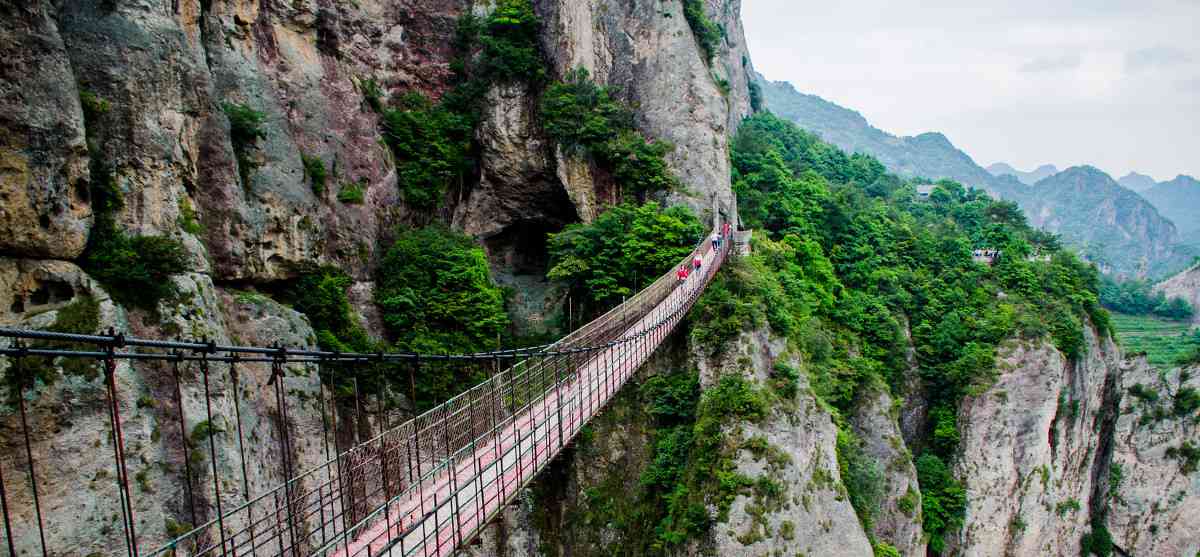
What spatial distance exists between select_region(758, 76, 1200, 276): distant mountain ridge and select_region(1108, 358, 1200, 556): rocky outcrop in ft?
194

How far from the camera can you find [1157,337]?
147ft

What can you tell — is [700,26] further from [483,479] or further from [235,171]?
[483,479]

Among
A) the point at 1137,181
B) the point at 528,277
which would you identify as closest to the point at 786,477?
the point at 528,277

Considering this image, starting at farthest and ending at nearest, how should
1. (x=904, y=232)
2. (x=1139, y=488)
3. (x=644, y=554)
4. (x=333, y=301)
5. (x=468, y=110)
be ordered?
(x=1139, y=488) < (x=904, y=232) < (x=468, y=110) < (x=333, y=301) < (x=644, y=554)

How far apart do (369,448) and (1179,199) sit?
202 metres

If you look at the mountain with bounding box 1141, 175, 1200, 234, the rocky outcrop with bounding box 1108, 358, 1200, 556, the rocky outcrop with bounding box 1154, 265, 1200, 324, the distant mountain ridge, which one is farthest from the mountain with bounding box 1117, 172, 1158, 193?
the rocky outcrop with bounding box 1108, 358, 1200, 556

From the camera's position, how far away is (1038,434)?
70.9ft

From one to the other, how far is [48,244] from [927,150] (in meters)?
141

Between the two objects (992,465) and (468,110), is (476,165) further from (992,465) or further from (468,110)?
(992,465)

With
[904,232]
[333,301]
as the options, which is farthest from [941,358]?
[333,301]

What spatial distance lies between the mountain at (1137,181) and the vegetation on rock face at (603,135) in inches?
8117

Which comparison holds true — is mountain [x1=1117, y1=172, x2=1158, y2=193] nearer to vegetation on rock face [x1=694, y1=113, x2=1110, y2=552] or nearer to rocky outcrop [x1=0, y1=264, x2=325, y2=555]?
vegetation on rock face [x1=694, y1=113, x2=1110, y2=552]

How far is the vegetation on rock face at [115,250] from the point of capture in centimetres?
1030

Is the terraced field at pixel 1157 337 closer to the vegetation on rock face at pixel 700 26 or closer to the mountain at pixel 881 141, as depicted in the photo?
the vegetation on rock face at pixel 700 26
